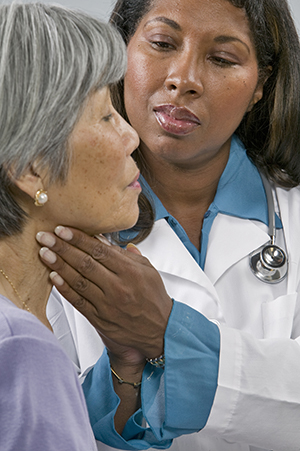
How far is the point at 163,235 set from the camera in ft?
4.60

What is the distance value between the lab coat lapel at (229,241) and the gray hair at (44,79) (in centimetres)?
59

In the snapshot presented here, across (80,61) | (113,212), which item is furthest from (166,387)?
(80,61)

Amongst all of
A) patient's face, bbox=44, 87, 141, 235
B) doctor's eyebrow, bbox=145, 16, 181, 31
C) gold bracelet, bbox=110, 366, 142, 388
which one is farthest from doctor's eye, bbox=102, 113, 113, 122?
gold bracelet, bbox=110, 366, 142, 388

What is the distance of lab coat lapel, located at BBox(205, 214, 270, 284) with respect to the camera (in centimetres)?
140

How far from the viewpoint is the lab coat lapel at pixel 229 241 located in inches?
55.1

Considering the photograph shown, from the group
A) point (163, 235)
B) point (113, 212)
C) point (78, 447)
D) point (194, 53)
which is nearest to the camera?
point (78, 447)

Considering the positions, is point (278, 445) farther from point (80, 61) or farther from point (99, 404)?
point (80, 61)

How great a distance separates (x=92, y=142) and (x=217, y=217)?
2.10ft

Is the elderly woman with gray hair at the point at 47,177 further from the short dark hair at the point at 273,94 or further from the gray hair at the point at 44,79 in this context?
the short dark hair at the point at 273,94

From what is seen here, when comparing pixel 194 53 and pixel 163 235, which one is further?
pixel 163 235

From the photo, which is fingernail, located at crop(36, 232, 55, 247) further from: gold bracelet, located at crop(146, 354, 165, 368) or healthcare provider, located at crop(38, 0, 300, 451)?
gold bracelet, located at crop(146, 354, 165, 368)

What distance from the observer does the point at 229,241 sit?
144 centimetres

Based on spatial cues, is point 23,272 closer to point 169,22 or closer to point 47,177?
point 47,177

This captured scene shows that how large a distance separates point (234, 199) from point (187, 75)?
37 centimetres
